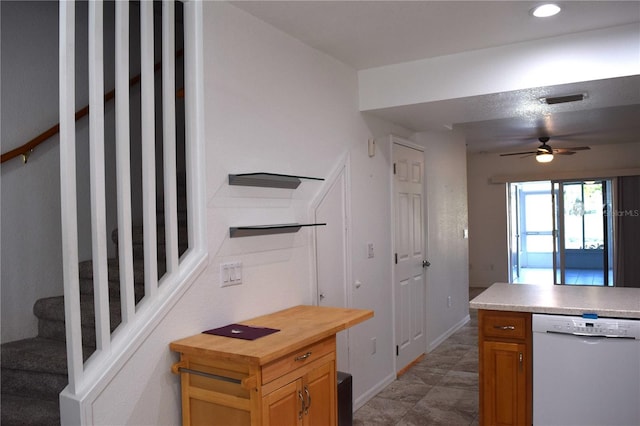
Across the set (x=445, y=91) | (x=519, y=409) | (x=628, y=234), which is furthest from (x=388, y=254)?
(x=628, y=234)

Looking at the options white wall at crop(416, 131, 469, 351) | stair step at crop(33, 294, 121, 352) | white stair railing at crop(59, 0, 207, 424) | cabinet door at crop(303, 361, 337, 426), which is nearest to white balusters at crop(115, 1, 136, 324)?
white stair railing at crop(59, 0, 207, 424)

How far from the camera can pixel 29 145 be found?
2.83 metres

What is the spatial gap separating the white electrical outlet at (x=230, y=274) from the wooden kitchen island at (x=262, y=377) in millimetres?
310

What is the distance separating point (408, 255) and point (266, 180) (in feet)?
7.95

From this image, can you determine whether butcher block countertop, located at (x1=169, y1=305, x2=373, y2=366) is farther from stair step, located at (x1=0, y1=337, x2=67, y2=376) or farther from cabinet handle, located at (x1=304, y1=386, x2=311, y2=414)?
stair step, located at (x1=0, y1=337, x2=67, y2=376)

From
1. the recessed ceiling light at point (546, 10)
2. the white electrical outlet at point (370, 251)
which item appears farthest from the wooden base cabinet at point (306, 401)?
the recessed ceiling light at point (546, 10)

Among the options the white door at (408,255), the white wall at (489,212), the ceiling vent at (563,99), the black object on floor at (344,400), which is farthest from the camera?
the white wall at (489,212)

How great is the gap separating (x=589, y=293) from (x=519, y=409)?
35.5 inches

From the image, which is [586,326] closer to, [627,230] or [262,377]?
[262,377]

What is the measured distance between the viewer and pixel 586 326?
2.93m

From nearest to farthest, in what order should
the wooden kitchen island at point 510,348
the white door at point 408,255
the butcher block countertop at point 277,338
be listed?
the butcher block countertop at point 277,338, the wooden kitchen island at point 510,348, the white door at point 408,255

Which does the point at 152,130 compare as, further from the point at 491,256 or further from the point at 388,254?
the point at 491,256

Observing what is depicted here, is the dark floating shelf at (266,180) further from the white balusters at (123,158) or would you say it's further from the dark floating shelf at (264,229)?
the white balusters at (123,158)

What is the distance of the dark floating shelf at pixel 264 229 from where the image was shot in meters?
2.84
